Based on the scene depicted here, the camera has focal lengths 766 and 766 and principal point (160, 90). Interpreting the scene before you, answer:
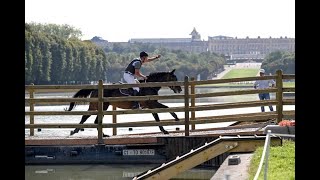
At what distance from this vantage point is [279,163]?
8547 millimetres

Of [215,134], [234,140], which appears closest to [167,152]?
[215,134]

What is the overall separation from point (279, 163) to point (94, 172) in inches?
243

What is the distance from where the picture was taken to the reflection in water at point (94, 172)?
13.5 m

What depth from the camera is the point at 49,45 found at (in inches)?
3679

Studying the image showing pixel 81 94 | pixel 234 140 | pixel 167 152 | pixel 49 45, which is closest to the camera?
pixel 234 140

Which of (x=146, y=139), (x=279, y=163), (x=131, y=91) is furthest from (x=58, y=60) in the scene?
(x=279, y=163)

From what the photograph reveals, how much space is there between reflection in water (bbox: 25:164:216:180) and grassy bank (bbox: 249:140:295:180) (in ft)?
10.8

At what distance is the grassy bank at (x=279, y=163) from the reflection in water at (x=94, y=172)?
329cm

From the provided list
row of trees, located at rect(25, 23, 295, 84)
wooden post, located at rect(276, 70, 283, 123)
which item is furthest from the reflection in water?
row of trees, located at rect(25, 23, 295, 84)

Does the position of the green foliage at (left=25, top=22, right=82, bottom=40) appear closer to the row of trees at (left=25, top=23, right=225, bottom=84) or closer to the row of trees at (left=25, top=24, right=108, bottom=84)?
the row of trees at (left=25, top=23, right=225, bottom=84)
